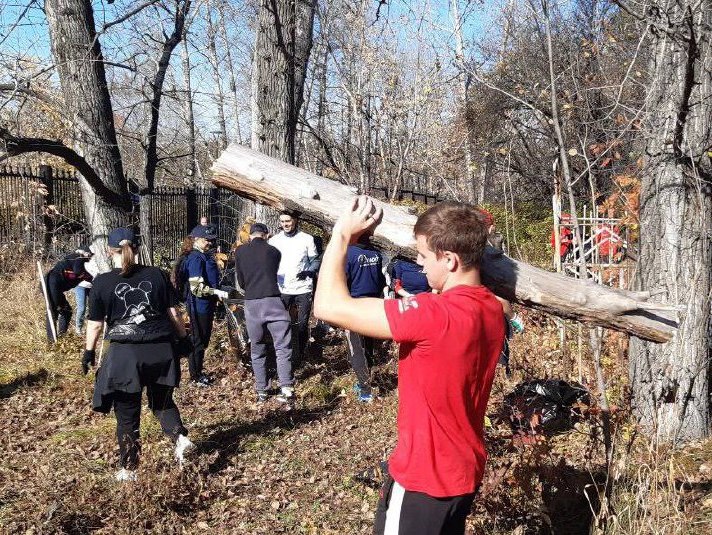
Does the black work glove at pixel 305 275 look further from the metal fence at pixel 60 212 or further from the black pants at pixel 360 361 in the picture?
the metal fence at pixel 60 212

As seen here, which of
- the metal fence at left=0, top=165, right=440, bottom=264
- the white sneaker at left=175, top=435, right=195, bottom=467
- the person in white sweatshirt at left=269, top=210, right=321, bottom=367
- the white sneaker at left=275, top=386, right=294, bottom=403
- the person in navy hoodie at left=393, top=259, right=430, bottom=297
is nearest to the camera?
the white sneaker at left=175, top=435, right=195, bottom=467

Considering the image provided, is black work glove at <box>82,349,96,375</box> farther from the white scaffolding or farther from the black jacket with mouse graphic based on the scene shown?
the white scaffolding

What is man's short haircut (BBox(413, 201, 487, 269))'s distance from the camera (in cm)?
226

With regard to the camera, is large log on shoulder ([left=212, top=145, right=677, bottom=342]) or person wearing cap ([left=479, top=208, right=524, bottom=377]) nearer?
person wearing cap ([left=479, top=208, right=524, bottom=377])

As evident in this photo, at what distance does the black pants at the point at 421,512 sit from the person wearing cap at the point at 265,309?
15.0 ft

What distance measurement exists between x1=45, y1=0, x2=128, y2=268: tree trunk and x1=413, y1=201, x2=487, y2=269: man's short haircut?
6.89 meters

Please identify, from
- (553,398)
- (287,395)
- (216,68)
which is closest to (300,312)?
(287,395)

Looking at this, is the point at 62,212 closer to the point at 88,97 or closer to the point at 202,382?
the point at 88,97

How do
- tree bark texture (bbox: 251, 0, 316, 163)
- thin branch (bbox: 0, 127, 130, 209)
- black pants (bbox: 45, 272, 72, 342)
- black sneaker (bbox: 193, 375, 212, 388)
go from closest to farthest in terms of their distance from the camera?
thin branch (bbox: 0, 127, 130, 209) < black sneaker (bbox: 193, 375, 212, 388) < tree bark texture (bbox: 251, 0, 316, 163) < black pants (bbox: 45, 272, 72, 342)

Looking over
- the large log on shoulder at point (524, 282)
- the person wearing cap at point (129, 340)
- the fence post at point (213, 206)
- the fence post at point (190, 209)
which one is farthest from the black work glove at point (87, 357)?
the fence post at point (213, 206)

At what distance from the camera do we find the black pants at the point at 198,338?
24.8 ft

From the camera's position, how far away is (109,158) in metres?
8.31

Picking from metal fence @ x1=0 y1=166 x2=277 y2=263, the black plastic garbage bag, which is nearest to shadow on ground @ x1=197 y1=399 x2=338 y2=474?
the black plastic garbage bag

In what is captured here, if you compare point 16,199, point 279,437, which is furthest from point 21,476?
point 16,199
